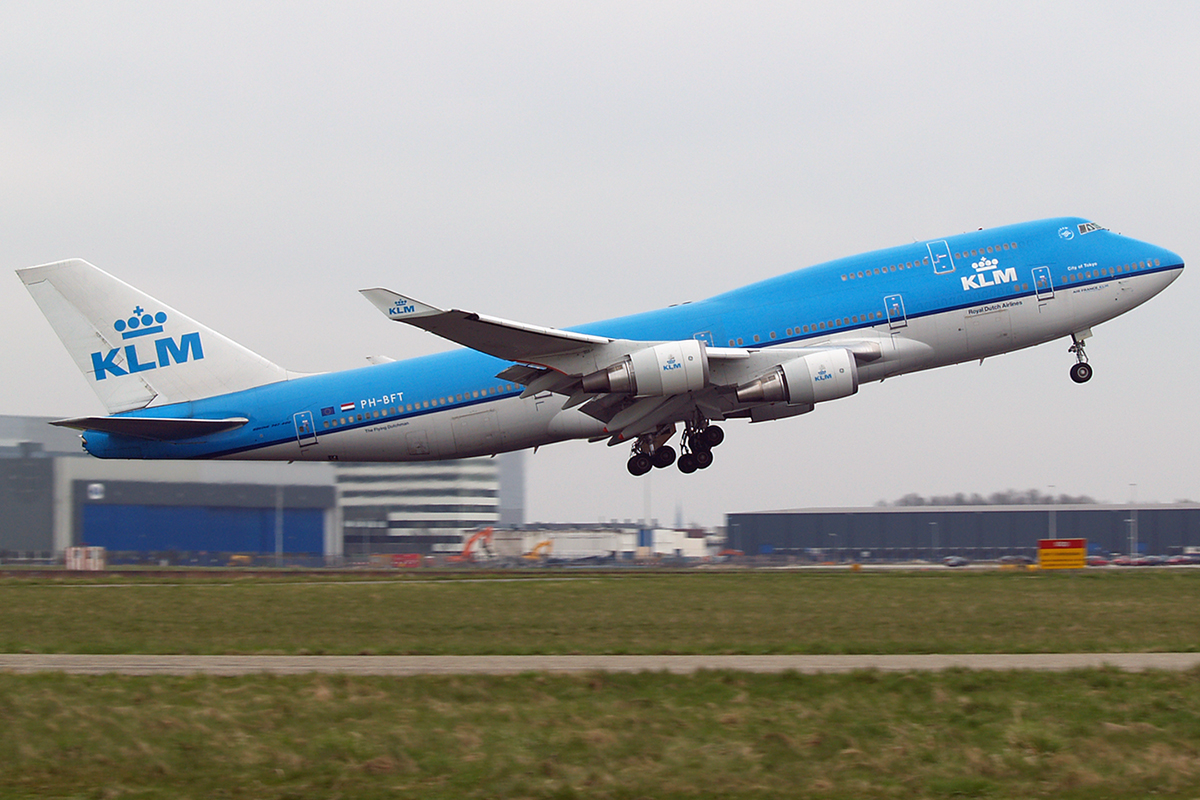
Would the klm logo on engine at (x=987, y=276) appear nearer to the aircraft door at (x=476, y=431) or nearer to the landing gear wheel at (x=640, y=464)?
the landing gear wheel at (x=640, y=464)

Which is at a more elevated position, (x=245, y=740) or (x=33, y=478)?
(x=33, y=478)

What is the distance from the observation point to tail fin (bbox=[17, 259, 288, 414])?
3966 centimetres

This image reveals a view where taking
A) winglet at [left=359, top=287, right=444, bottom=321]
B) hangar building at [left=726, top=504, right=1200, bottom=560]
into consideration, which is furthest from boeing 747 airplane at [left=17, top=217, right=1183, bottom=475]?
hangar building at [left=726, top=504, right=1200, bottom=560]

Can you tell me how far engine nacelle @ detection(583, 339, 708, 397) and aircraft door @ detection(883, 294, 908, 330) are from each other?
5723mm

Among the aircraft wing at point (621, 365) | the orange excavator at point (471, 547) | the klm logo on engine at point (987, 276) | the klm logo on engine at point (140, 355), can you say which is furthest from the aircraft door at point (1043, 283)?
the orange excavator at point (471, 547)

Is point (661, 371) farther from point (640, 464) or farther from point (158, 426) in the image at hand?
point (158, 426)

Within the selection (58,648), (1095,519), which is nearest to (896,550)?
(1095,519)

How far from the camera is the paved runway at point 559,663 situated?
800 inches

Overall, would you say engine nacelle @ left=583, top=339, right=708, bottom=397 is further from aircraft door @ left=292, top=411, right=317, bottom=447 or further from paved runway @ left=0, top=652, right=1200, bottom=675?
paved runway @ left=0, top=652, right=1200, bottom=675

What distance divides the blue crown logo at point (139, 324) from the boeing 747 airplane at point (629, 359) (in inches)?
1.8

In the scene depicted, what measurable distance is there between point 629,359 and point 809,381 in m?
5.02

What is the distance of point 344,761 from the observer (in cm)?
1551

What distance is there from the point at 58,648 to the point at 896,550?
80221mm

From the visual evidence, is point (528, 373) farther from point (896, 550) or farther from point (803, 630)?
point (896, 550)
